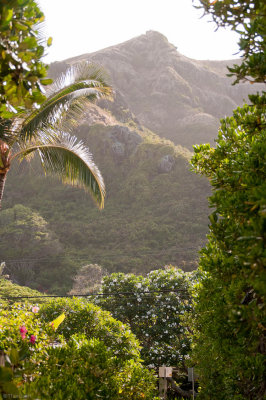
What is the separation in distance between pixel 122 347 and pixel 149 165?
1513 inches

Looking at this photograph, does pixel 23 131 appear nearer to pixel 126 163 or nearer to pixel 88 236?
pixel 88 236

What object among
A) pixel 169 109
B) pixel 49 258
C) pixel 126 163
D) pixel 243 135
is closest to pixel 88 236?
pixel 49 258

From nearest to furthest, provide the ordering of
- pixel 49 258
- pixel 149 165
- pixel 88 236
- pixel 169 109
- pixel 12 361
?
pixel 12 361 < pixel 49 258 < pixel 88 236 < pixel 149 165 < pixel 169 109

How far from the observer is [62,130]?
26.9 feet

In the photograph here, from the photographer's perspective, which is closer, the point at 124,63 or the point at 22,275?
the point at 22,275

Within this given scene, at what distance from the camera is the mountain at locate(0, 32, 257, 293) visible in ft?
101

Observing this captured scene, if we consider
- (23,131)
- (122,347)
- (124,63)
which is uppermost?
(124,63)

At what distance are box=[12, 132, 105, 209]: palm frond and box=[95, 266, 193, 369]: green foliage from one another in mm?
4550

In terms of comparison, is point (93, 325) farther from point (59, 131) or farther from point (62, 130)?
point (62, 130)

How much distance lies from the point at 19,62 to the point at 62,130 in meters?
6.34

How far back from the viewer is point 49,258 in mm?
31312

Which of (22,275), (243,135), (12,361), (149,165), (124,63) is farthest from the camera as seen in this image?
(124,63)

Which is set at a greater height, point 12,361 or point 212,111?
point 212,111

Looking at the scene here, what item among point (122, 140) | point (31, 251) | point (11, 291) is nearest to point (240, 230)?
point (11, 291)
